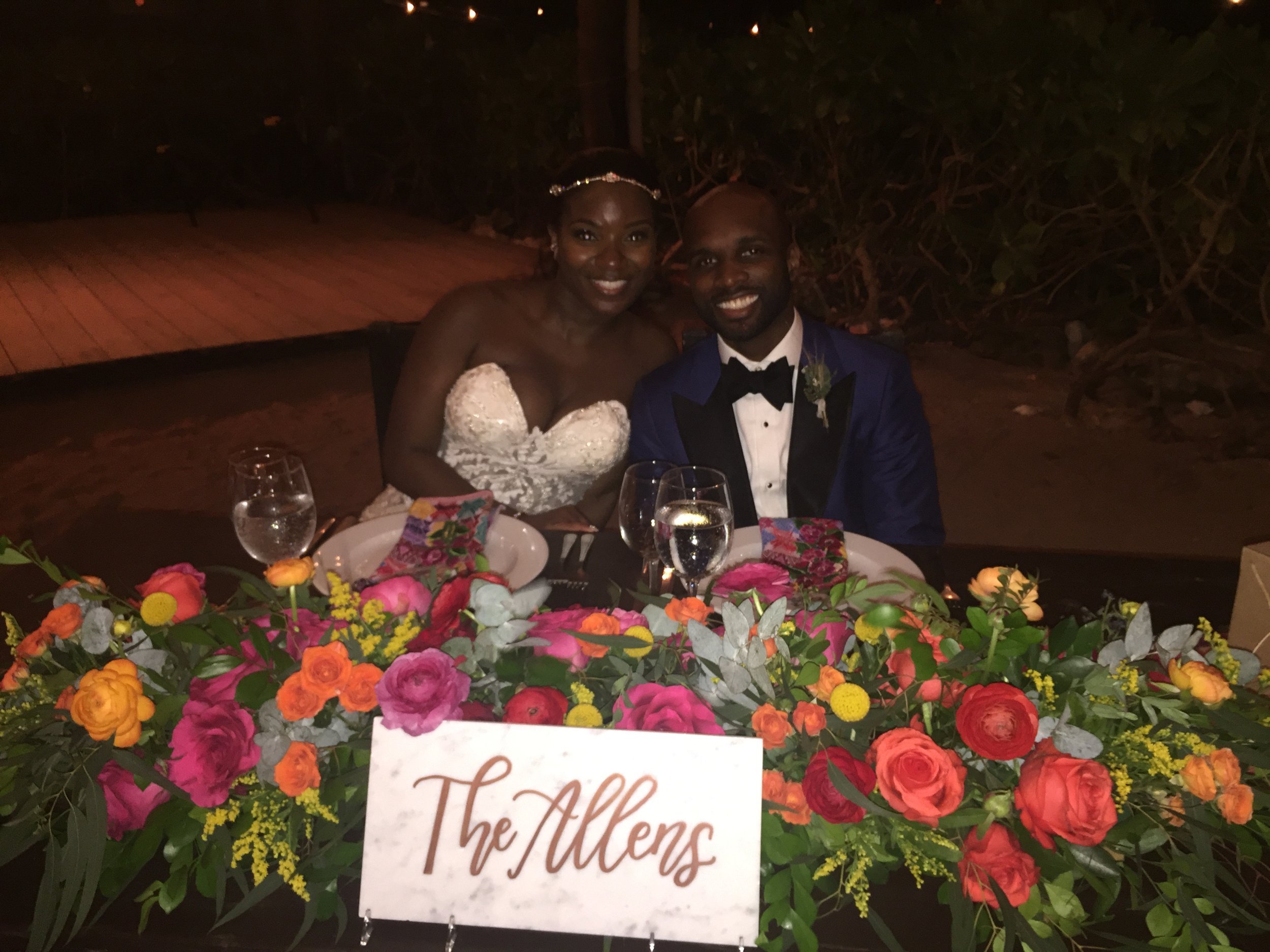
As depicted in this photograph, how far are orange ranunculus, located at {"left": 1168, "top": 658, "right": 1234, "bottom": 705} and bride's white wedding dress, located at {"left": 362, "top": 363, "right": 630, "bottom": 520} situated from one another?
1999mm

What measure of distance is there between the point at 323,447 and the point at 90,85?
339 inches

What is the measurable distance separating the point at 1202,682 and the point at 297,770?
A: 0.91m

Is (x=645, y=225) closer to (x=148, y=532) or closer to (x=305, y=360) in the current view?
(x=148, y=532)

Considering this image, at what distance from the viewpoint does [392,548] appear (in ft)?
5.84

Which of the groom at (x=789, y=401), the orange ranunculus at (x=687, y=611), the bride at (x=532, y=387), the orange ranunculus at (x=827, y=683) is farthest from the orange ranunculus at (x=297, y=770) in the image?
the bride at (x=532, y=387)

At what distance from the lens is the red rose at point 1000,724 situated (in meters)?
0.87

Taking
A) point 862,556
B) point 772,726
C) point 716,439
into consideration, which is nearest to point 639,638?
point 772,726

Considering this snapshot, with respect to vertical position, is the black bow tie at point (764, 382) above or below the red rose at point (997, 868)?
above

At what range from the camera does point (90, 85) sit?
36.1ft

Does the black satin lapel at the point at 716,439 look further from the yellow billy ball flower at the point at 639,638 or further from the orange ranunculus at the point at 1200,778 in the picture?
the orange ranunculus at the point at 1200,778

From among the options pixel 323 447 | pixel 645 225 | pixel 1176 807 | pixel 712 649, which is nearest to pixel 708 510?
pixel 712 649

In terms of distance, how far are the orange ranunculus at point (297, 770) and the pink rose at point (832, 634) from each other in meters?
0.53

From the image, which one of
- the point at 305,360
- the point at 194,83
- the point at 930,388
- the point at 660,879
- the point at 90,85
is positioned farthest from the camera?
the point at 194,83

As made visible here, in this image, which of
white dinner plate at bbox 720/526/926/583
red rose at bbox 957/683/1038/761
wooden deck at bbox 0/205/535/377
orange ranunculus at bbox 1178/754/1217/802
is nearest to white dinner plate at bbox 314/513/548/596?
white dinner plate at bbox 720/526/926/583
